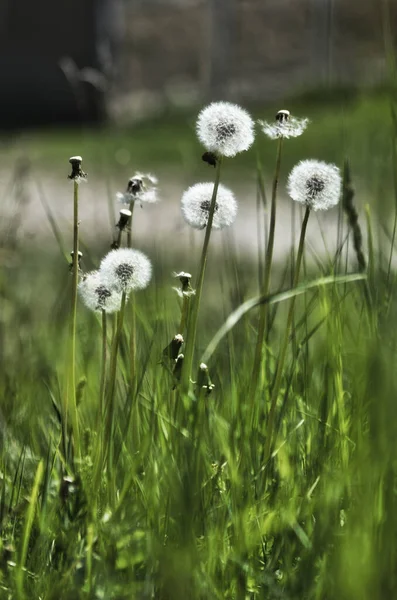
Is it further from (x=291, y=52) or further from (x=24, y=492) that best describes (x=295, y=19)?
(x=24, y=492)

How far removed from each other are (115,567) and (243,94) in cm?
1319

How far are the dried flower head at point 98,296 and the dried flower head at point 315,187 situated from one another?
28 centimetres

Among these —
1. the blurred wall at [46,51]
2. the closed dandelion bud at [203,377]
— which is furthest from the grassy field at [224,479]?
the blurred wall at [46,51]

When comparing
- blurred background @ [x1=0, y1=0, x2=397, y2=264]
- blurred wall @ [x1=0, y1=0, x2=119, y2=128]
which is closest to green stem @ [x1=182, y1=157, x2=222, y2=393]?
blurred background @ [x1=0, y1=0, x2=397, y2=264]

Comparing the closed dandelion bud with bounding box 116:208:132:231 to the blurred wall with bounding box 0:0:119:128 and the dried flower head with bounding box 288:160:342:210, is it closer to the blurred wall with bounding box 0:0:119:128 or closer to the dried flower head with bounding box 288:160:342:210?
the dried flower head with bounding box 288:160:342:210

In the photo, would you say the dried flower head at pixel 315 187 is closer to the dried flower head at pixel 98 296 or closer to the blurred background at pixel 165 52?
the dried flower head at pixel 98 296

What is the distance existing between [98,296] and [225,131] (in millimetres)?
288

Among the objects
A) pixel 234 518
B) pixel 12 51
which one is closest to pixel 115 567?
pixel 234 518

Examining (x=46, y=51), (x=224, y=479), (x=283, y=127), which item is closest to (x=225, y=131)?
(x=283, y=127)

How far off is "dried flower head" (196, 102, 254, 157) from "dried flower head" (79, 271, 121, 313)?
0.24 metres

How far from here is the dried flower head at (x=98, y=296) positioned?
1448 millimetres

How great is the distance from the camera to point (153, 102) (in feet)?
46.2

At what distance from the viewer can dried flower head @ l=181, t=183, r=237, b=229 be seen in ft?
4.67

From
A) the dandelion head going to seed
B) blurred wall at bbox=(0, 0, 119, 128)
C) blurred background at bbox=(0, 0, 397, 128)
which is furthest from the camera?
blurred wall at bbox=(0, 0, 119, 128)
